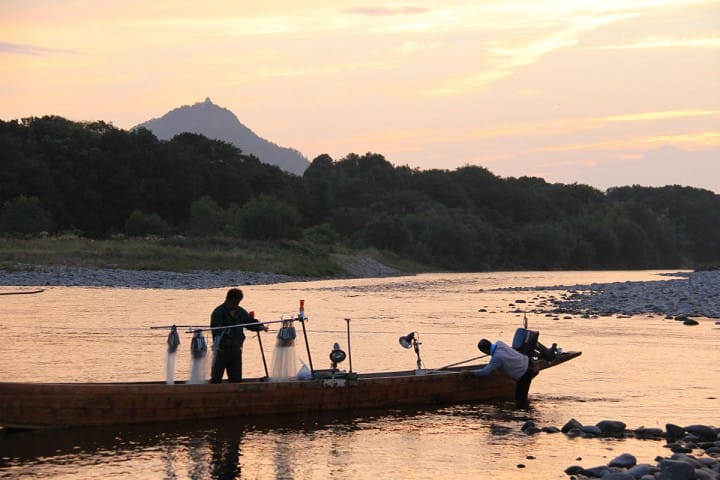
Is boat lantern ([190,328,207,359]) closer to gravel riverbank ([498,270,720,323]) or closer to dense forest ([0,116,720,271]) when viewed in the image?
gravel riverbank ([498,270,720,323])

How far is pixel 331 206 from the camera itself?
13862cm

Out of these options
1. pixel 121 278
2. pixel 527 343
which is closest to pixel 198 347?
pixel 527 343

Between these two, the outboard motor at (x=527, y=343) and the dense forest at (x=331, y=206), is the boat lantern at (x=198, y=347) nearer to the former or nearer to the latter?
the outboard motor at (x=527, y=343)

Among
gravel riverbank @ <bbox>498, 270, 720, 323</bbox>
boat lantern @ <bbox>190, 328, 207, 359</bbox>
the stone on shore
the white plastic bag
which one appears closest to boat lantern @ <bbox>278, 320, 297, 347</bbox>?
the white plastic bag

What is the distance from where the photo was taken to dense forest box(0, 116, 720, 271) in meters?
103

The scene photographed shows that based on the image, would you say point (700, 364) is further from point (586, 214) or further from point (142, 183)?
point (586, 214)

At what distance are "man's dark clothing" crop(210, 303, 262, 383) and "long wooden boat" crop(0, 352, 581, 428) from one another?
529 mm

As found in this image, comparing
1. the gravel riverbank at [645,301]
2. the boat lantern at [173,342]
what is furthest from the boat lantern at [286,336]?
the gravel riverbank at [645,301]

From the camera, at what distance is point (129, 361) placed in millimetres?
26734

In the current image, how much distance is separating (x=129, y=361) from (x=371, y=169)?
137 meters

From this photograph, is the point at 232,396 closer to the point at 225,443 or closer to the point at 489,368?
the point at 225,443

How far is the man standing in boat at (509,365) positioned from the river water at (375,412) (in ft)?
2.15

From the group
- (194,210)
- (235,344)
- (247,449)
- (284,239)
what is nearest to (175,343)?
(235,344)

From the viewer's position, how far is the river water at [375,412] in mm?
15766
